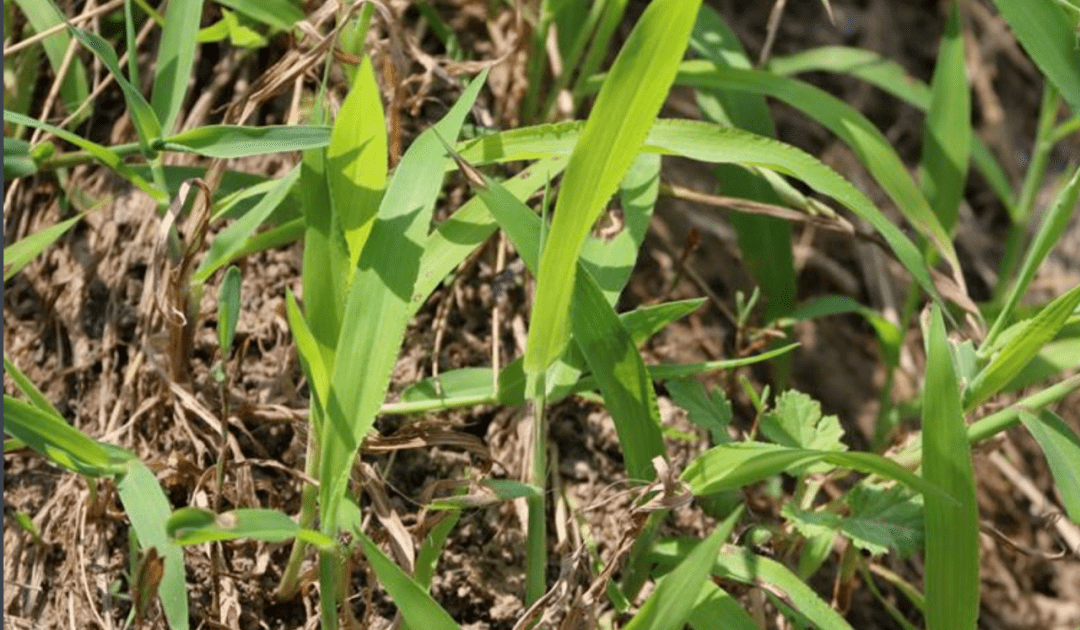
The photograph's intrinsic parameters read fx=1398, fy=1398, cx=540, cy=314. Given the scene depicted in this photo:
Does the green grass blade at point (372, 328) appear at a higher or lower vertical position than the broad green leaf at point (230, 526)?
higher

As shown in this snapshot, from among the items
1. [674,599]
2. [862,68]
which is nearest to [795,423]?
[674,599]

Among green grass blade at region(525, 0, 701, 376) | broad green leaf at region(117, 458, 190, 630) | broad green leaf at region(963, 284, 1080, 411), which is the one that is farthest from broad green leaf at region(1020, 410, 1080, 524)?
broad green leaf at region(117, 458, 190, 630)

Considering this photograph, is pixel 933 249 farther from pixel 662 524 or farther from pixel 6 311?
pixel 6 311

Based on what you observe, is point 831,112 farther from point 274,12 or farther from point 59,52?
point 59,52

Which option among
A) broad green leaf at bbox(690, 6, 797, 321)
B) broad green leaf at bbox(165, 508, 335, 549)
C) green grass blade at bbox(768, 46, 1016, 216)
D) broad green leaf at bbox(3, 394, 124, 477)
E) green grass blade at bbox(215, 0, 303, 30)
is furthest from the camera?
green grass blade at bbox(768, 46, 1016, 216)

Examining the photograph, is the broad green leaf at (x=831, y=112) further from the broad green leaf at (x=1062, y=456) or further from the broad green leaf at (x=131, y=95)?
the broad green leaf at (x=131, y=95)

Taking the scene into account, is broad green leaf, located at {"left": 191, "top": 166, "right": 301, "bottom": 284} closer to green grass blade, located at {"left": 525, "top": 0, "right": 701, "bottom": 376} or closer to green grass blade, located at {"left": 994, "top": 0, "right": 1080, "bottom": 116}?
green grass blade, located at {"left": 525, "top": 0, "right": 701, "bottom": 376}

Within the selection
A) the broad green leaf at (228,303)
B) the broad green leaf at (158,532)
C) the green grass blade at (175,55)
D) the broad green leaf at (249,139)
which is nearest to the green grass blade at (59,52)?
the green grass blade at (175,55)
